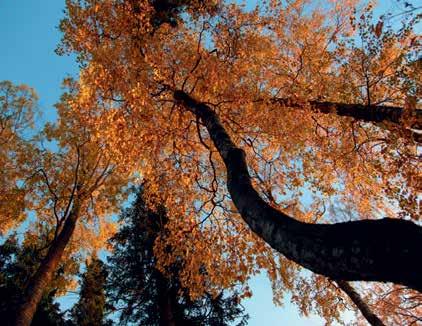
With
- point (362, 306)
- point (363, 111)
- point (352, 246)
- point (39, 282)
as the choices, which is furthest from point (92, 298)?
point (352, 246)

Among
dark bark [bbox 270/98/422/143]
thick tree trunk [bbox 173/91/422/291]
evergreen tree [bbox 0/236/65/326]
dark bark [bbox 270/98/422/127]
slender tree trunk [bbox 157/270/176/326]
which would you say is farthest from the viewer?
evergreen tree [bbox 0/236/65/326]

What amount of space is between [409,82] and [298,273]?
721cm

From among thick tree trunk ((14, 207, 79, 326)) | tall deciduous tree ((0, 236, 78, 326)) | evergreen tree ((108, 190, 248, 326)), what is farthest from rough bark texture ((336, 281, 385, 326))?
tall deciduous tree ((0, 236, 78, 326))

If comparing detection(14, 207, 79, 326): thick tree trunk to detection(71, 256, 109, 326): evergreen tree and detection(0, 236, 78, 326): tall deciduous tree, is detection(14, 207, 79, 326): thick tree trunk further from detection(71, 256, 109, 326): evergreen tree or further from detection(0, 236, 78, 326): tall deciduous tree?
detection(71, 256, 109, 326): evergreen tree

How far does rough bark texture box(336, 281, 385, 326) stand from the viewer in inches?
361

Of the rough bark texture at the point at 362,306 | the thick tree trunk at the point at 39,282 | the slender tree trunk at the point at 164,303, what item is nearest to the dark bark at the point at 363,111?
the rough bark texture at the point at 362,306

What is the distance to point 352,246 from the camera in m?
2.54

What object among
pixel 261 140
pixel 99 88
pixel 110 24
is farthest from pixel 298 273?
pixel 110 24

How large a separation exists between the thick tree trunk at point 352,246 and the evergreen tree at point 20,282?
12.7 metres

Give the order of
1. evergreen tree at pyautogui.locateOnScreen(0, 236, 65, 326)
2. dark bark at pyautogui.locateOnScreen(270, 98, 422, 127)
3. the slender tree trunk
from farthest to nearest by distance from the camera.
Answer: evergreen tree at pyautogui.locateOnScreen(0, 236, 65, 326)
the slender tree trunk
dark bark at pyautogui.locateOnScreen(270, 98, 422, 127)

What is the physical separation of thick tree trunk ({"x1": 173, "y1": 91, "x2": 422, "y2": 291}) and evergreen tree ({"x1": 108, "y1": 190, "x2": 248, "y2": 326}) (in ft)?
34.7

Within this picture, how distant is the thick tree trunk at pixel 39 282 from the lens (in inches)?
364

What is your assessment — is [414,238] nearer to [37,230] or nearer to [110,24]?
[110,24]

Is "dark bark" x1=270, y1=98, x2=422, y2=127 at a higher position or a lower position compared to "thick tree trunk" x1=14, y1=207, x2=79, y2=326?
higher
